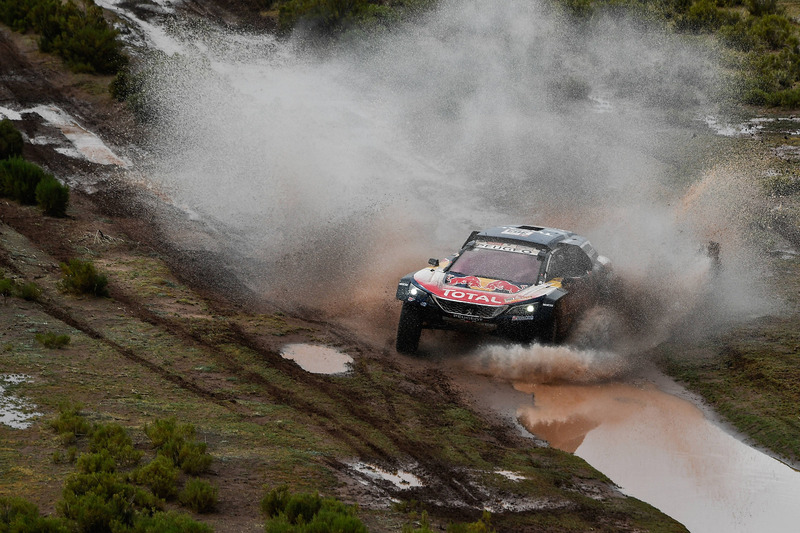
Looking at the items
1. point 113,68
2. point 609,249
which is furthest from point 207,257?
point 113,68

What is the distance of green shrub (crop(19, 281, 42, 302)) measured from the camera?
11031mm

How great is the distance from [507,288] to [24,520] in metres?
7.06

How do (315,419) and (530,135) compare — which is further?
(530,135)

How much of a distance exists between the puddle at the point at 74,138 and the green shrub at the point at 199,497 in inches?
585

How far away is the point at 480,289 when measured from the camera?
36.8 feet

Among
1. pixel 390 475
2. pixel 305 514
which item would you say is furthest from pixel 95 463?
pixel 390 475

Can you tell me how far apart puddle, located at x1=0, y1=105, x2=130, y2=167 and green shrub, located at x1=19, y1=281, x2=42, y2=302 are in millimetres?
8912

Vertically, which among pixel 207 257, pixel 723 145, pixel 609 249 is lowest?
pixel 207 257

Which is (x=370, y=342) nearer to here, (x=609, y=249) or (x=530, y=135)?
(x=609, y=249)

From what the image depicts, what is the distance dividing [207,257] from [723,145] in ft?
42.1

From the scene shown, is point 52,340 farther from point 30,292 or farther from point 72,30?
point 72,30

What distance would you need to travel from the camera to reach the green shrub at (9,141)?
58.8ft

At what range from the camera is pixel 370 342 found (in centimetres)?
1181

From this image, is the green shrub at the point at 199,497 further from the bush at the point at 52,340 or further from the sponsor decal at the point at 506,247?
the sponsor decal at the point at 506,247
